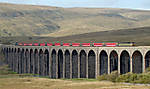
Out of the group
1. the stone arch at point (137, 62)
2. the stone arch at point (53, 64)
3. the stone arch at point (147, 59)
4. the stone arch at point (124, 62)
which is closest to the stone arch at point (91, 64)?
the stone arch at point (124, 62)

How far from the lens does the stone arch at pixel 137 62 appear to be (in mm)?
62875

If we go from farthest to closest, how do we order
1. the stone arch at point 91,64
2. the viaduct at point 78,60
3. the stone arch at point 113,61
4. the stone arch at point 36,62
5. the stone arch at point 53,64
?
the stone arch at point 36,62, the stone arch at point 53,64, the stone arch at point 91,64, the stone arch at point 113,61, the viaduct at point 78,60

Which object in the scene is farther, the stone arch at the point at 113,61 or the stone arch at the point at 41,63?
the stone arch at the point at 41,63

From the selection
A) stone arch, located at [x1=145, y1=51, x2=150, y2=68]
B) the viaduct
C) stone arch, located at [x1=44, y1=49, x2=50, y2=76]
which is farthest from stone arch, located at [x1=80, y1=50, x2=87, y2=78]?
stone arch, located at [x1=145, y1=51, x2=150, y2=68]

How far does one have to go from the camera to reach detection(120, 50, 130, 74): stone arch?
6625cm

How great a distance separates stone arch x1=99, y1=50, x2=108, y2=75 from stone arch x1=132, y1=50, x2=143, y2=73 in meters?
9.82

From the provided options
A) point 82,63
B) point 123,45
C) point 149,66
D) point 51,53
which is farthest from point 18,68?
point 149,66

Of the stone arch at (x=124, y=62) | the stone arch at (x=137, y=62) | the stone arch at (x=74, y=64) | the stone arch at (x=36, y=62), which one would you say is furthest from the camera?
the stone arch at (x=36, y=62)

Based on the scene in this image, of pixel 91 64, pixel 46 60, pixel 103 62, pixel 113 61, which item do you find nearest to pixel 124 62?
pixel 113 61

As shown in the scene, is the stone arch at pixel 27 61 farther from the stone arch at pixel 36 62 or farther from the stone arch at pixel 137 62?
the stone arch at pixel 137 62

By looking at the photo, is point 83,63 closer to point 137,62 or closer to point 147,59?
point 137,62

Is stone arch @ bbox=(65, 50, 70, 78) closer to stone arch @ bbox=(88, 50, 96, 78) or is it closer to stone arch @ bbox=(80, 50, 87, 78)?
stone arch @ bbox=(80, 50, 87, 78)

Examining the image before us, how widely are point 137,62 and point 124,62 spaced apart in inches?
161

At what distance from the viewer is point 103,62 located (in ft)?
244
